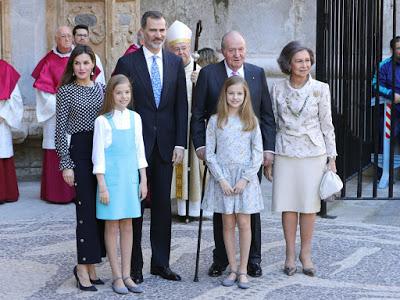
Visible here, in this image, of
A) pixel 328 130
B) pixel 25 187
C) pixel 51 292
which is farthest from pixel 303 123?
pixel 25 187

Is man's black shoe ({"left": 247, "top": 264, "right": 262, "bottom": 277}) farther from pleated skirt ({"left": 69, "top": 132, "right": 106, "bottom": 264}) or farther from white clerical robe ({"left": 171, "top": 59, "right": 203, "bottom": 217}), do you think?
white clerical robe ({"left": 171, "top": 59, "right": 203, "bottom": 217})

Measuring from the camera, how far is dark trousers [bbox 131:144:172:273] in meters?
5.77

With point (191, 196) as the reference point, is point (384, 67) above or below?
above

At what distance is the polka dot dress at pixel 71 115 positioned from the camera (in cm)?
543

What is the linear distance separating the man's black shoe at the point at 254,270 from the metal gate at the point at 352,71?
2146mm

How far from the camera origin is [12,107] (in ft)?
28.8

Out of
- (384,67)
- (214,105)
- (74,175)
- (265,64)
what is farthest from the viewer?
(265,64)

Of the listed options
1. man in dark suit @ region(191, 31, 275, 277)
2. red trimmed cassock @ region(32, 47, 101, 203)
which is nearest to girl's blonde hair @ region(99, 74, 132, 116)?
man in dark suit @ region(191, 31, 275, 277)

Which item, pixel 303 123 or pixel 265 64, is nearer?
pixel 303 123

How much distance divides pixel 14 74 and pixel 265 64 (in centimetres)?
304

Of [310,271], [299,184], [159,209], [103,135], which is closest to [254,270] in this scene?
[310,271]

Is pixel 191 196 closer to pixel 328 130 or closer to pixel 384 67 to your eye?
pixel 328 130

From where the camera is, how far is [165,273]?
19.0 ft

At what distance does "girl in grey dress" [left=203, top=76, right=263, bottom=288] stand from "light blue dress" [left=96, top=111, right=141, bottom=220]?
1.75 ft
